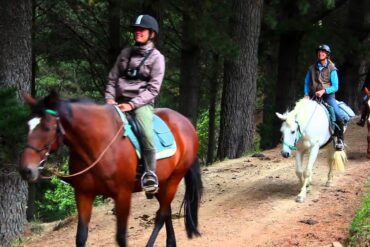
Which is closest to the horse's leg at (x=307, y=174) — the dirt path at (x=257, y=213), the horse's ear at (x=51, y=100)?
the dirt path at (x=257, y=213)

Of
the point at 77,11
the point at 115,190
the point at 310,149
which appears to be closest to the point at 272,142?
the point at 77,11

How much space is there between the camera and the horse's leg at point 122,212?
214 inches

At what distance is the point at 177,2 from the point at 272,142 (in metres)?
6.77

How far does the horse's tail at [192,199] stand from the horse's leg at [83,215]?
177cm

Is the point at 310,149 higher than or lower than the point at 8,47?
lower

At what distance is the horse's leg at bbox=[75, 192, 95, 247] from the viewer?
17.6ft

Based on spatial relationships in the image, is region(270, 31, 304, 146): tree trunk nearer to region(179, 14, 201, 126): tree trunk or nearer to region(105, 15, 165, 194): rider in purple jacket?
region(179, 14, 201, 126): tree trunk

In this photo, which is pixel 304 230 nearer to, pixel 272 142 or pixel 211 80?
pixel 272 142

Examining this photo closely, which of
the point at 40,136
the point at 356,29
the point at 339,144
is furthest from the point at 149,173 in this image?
the point at 356,29

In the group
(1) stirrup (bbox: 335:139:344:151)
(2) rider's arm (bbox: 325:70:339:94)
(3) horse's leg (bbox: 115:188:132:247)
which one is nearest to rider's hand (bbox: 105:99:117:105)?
(3) horse's leg (bbox: 115:188:132:247)

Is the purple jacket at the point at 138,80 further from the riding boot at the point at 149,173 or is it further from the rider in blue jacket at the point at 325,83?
the rider in blue jacket at the point at 325,83

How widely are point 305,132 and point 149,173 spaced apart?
3922 mm

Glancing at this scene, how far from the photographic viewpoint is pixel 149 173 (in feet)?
18.5

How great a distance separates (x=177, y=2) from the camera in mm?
14117
